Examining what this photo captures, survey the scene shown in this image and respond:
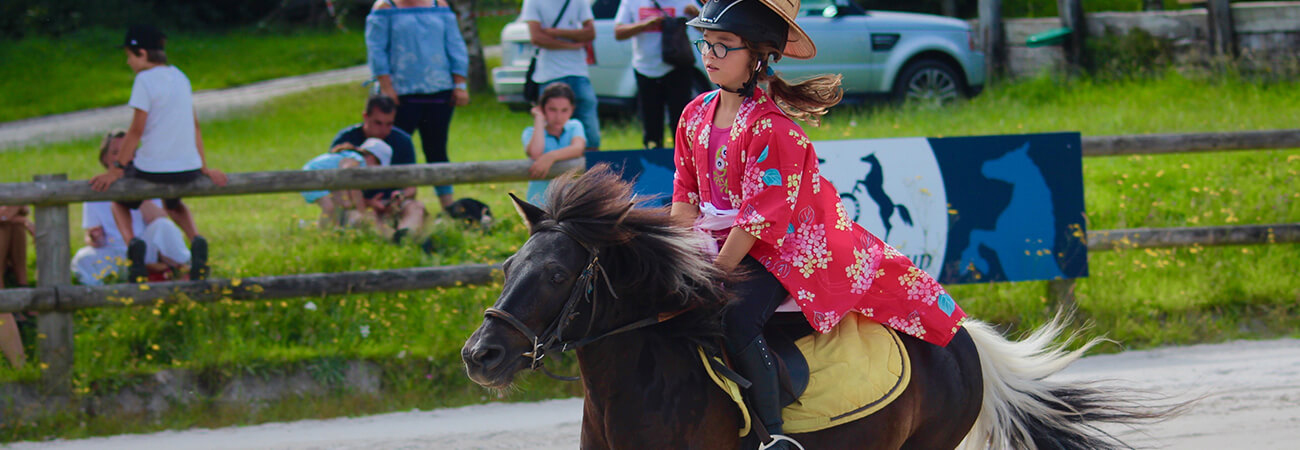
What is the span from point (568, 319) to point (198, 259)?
4243 millimetres

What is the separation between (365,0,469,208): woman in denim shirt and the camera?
315 inches

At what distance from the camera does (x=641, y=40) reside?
27.8 ft

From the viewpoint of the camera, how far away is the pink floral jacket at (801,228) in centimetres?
320

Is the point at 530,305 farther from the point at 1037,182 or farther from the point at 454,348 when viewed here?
the point at 1037,182

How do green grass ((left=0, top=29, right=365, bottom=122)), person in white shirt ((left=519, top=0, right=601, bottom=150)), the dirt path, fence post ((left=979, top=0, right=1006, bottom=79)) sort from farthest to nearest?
green grass ((left=0, top=29, right=365, bottom=122)), fence post ((left=979, top=0, right=1006, bottom=79)), person in white shirt ((left=519, top=0, right=601, bottom=150)), the dirt path

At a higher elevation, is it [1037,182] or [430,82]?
[430,82]

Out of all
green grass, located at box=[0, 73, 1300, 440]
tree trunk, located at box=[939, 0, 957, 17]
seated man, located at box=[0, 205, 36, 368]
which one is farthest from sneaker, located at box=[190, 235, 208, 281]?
tree trunk, located at box=[939, 0, 957, 17]

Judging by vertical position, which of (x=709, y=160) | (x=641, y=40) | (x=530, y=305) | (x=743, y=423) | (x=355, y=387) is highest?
(x=641, y=40)

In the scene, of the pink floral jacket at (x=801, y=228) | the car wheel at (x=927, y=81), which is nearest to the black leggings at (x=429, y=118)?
the pink floral jacket at (x=801, y=228)

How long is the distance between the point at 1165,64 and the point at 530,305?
11.9m

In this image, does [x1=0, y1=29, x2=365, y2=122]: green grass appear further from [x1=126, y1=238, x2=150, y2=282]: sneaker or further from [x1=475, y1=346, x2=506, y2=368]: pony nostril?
[x1=475, y1=346, x2=506, y2=368]: pony nostril

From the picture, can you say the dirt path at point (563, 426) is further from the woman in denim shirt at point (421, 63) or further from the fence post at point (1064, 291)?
the woman in denim shirt at point (421, 63)

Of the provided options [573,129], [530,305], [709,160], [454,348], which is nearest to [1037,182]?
[573,129]

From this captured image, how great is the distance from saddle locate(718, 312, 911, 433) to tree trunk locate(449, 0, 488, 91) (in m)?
14.9
